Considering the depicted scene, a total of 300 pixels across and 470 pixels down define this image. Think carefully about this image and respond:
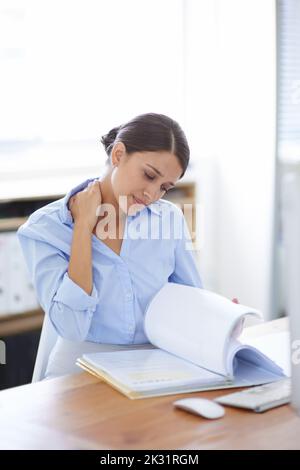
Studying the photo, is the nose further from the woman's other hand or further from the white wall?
the white wall

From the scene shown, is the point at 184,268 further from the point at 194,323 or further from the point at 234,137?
the point at 234,137

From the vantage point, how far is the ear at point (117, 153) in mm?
1713

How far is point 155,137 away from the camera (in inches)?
65.9

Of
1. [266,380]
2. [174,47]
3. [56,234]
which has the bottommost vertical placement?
[266,380]

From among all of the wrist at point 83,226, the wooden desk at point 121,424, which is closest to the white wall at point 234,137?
the wrist at point 83,226

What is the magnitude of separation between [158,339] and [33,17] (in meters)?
2.05

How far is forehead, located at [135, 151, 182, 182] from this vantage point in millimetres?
1672

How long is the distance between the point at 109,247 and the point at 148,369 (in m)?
0.37

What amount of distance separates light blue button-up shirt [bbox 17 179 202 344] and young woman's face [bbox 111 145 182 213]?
0.21 feet

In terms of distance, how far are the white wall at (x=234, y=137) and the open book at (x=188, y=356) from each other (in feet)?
6.68

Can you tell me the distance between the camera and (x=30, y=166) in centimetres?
321
